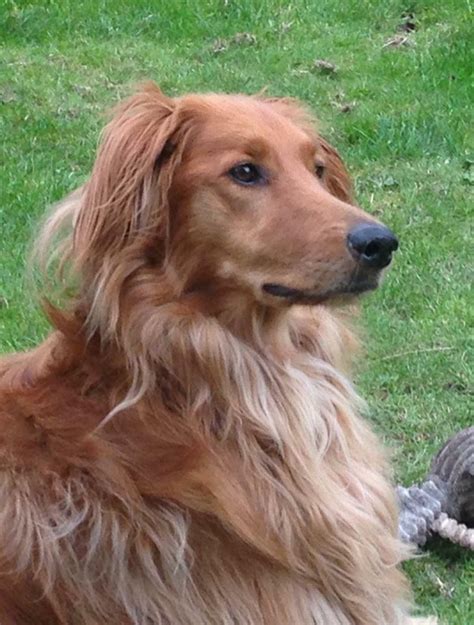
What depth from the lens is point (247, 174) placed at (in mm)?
3395

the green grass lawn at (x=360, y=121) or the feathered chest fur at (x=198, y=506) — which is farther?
the green grass lawn at (x=360, y=121)

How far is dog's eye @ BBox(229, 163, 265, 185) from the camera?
338 cm

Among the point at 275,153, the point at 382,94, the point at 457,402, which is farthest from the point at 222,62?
the point at 275,153

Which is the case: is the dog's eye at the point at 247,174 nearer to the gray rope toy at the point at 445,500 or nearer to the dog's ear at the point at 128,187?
the dog's ear at the point at 128,187

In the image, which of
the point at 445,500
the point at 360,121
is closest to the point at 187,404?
the point at 445,500

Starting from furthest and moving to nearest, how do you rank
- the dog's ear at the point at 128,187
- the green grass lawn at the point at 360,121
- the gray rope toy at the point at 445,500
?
the green grass lawn at the point at 360,121 < the gray rope toy at the point at 445,500 < the dog's ear at the point at 128,187

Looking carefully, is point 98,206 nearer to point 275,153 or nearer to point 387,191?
point 275,153

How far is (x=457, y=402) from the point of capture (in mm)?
5293

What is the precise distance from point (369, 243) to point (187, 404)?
2.12 ft

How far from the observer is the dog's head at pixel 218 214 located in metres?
3.27

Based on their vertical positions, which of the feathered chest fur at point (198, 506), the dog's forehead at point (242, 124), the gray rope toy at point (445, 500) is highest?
the dog's forehead at point (242, 124)

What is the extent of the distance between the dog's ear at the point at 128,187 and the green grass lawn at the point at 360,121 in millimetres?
1691

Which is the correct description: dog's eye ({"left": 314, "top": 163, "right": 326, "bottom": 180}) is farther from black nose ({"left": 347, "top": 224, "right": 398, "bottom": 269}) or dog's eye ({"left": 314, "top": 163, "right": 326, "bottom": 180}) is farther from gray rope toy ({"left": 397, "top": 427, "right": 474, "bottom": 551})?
gray rope toy ({"left": 397, "top": 427, "right": 474, "bottom": 551})

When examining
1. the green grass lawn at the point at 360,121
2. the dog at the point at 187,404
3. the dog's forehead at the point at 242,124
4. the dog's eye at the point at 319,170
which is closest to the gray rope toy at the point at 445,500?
the green grass lawn at the point at 360,121
